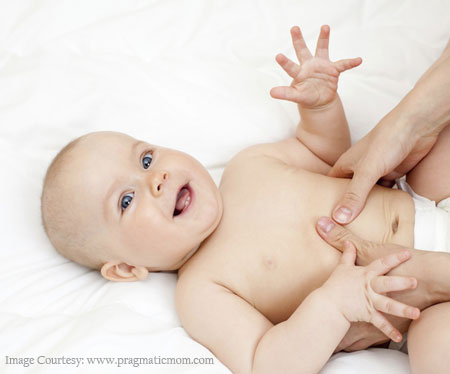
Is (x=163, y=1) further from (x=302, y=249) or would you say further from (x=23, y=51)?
(x=302, y=249)

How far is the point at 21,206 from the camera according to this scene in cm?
157

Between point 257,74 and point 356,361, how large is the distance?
977mm

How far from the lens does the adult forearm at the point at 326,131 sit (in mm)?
1601

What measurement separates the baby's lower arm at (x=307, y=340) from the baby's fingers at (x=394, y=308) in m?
0.09

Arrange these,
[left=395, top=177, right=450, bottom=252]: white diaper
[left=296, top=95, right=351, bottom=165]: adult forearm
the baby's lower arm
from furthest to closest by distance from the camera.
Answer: [left=296, top=95, right=351, bottom=165]: adult forearm < [left=395, top=177, right=450, bottom=252]: white diaper < the baby's lower arm

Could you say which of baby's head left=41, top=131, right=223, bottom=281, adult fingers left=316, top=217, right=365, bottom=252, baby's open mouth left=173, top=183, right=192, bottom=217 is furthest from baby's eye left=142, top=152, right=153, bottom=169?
adult fingers left=316, top=217, right=365, bottom=252

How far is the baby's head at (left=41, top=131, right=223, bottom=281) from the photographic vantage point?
1.39 m

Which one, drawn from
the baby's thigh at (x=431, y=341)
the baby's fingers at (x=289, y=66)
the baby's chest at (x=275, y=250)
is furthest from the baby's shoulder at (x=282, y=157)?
the baby's thigh at (x=431, y=341)

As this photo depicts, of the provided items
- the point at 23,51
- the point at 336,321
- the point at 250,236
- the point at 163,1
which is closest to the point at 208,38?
the point at 163,1

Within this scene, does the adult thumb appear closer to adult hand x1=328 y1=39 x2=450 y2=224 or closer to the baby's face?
adult hand x1=328 y1=39 x2=450 y2=224

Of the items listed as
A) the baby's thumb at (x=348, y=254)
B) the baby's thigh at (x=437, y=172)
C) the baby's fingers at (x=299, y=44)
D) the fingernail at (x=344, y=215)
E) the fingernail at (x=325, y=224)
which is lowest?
the baby's thumb at (x=348, y=254)

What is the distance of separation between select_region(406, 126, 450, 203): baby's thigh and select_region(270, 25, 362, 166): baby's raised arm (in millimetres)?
278

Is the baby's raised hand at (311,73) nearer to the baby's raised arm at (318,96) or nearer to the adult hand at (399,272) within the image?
the baby's raised arm at (318,96)

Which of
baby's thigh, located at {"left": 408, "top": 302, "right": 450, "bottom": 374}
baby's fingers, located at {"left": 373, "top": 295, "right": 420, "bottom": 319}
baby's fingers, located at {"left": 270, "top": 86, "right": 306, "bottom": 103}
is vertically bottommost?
baby's thigh, located at {"left": 408, "top": 302, "right": 450, "bottom": 374}
